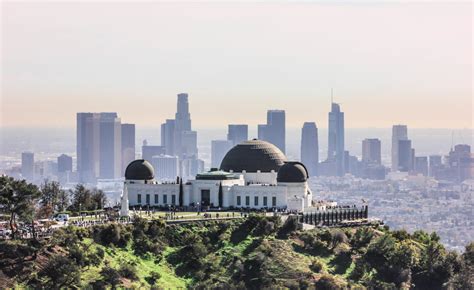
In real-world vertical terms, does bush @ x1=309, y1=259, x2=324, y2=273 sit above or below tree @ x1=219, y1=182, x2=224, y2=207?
below

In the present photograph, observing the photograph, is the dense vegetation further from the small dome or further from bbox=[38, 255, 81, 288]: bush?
the small dome

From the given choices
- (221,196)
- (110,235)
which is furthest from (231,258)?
(221,196)

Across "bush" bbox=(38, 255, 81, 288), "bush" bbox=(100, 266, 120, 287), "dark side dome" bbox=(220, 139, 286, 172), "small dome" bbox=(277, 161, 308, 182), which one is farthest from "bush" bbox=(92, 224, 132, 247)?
"dark side dome" bbox=(220, 139, 286, 172)

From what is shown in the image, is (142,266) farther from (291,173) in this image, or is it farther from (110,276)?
(291,173)

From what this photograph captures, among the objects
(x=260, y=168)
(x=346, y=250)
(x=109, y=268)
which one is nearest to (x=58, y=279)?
(x=109, y=268)

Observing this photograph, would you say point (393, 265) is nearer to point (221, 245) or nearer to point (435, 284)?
point (435, 284)

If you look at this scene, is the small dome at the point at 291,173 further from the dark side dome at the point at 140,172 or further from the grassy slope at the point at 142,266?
the grassy slope at the point at 142,266

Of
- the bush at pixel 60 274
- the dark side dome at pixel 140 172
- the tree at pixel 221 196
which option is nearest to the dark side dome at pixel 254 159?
the tree at pixel 221 196
